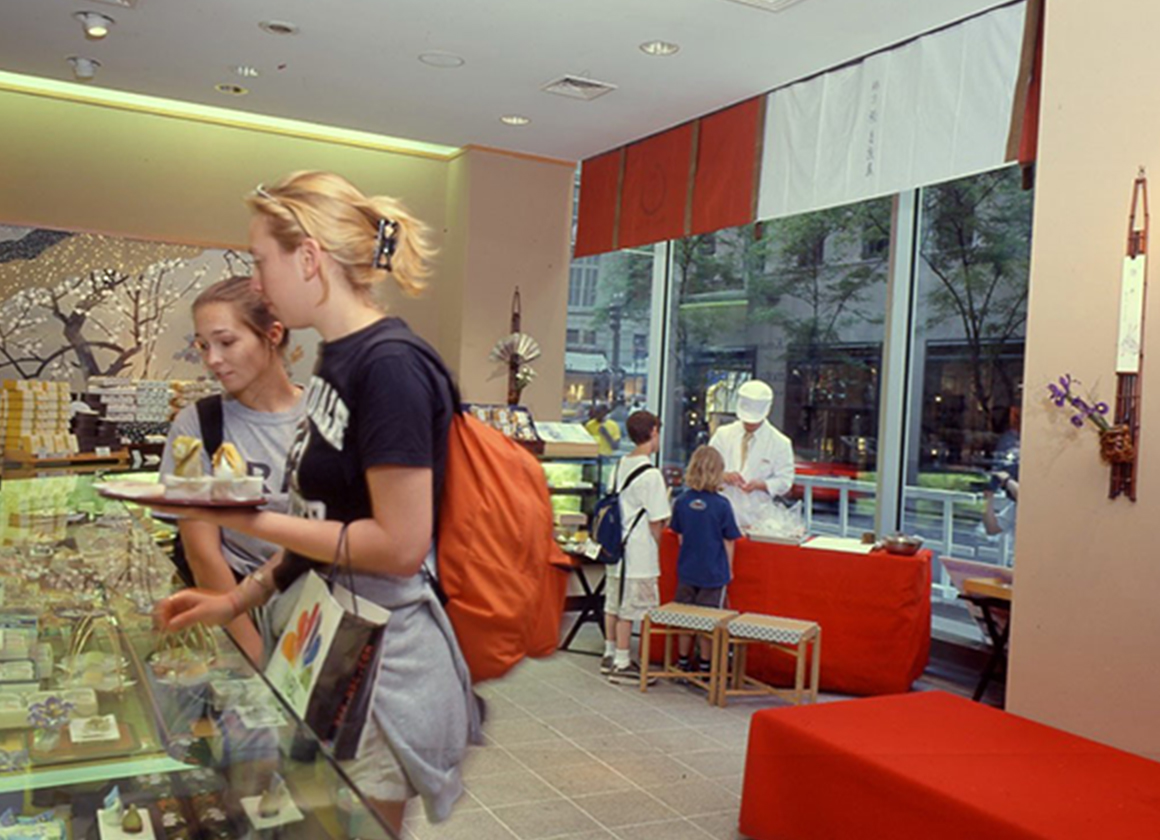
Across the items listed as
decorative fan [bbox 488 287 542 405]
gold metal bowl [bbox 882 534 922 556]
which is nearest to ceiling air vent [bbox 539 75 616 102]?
decorative fan [bbox 488 287 542 405]

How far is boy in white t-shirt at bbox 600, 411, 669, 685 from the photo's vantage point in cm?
471

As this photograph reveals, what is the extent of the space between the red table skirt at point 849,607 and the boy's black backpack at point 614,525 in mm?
525

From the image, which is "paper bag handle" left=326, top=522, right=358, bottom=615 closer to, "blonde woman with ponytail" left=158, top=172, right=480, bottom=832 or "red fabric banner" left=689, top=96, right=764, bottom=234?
"blonde woman with ponytail" left=158, top=172, right=480, bottom=832

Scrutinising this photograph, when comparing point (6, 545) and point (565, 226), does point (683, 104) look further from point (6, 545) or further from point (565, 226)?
point (6, 545)

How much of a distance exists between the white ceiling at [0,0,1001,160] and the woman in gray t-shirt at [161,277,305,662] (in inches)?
32.8

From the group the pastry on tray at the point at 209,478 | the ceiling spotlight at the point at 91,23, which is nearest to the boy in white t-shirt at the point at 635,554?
the ceiling spotlight at the point at 91,23

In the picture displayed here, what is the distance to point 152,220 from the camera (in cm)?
182

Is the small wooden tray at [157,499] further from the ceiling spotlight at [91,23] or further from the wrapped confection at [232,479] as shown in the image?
the ceiling spotlight at [91,23]

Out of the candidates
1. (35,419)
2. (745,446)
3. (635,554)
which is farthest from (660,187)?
(35,419)

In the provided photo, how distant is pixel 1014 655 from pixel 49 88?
2.90 meters

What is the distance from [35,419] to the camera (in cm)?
164

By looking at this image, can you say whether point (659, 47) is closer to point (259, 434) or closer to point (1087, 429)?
point (1087, 429)

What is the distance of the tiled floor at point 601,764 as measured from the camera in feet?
9.84

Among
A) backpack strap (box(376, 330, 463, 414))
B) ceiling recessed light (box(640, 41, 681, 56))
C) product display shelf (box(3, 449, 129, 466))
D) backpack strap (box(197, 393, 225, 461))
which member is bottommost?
product display shelf (box(3, 449, 129, 466))
